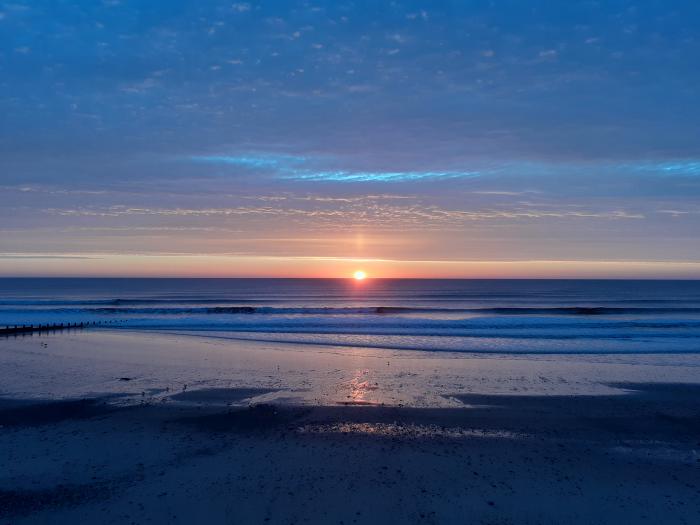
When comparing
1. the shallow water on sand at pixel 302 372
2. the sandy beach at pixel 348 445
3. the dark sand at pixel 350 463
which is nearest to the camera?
the dark sand at pixel 350 463

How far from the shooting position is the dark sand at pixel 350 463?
23.3 feet

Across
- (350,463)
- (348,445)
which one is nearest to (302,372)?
(348,445)

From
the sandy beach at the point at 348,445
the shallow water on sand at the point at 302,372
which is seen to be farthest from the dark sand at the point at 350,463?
the shallow water on sand at the point at 302,372

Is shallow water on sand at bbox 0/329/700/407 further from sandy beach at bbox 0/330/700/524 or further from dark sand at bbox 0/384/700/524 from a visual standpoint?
dark sand at bbox 0/384/700/524

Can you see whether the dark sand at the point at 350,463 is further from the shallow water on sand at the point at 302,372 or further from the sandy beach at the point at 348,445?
the shallow water on sand at the point at 302,372

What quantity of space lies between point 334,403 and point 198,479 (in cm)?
509

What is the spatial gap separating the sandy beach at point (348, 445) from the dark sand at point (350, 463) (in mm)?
39

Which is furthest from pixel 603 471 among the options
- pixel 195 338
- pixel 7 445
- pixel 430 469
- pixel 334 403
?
pixel 195 338

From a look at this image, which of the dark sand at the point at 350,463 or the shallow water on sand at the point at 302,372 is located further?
the shallow water on sand at the point at 302,372

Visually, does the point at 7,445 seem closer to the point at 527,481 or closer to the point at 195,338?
the point at 527,481

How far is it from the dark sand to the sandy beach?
1.5 inches

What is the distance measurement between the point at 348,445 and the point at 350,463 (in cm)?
90

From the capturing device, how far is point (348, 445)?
968 centimetres

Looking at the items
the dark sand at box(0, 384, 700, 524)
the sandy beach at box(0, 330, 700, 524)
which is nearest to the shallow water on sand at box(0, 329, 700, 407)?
the sandy beach at box(0, 330, 700, 524)
